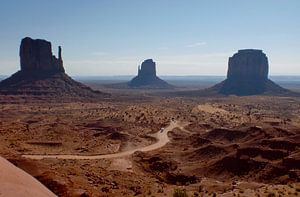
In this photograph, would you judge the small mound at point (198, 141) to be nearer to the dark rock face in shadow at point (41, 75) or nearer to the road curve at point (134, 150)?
the road curve at point (134, 150)

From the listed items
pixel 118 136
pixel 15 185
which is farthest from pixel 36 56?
pixel 15 185

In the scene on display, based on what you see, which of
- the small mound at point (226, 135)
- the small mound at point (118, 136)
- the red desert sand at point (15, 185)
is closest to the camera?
the red desert sand at point (15, 185)

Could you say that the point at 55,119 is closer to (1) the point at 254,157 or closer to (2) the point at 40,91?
(2) the point at 40,91

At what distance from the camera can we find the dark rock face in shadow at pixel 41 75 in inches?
6540

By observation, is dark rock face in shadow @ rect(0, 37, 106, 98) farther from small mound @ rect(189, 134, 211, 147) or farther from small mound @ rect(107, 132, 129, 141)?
small mound @ rect(189, 134, 211, 147)

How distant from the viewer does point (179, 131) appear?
85.6m

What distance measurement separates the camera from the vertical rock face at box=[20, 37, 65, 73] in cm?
17100

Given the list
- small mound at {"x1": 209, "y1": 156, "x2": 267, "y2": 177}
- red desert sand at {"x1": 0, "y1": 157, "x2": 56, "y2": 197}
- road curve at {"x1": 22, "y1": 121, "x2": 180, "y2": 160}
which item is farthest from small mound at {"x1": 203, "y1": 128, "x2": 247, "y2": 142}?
red desert sand at {"x1": 0, "y1": 157, "x2": 56, "y2": 197}

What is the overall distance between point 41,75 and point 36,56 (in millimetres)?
8438

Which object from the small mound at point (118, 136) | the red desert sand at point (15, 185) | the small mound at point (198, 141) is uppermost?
the red desert sand at point (15, 185)

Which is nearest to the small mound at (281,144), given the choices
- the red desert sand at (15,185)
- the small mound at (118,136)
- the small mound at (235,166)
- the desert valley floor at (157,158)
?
the desert valley floor at (157,158)

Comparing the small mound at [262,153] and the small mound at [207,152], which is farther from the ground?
the small mound at [262,153]

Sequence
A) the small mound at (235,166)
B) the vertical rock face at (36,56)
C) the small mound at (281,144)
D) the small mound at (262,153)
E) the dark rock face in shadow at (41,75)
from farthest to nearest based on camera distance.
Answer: the vertical rock face at (36,56) < the dark rock face in shadow at (41,75) < the small mound at (281,144) < the small mound at (262,153) < the small mound at (235,166)

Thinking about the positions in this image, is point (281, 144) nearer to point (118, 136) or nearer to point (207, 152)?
point (207, 152)
